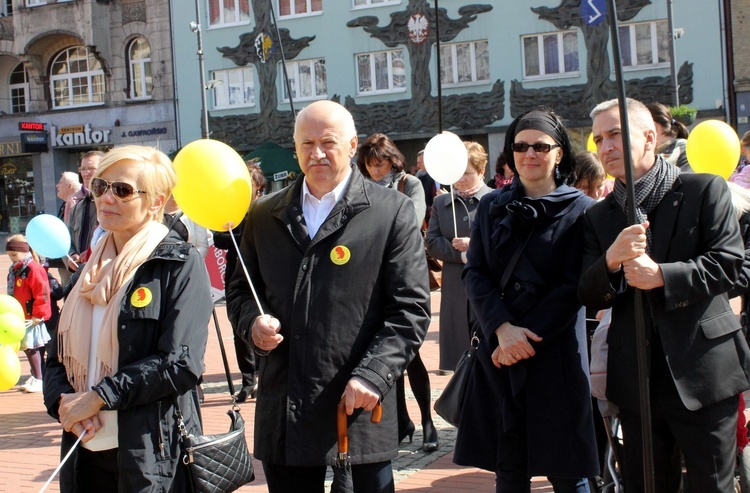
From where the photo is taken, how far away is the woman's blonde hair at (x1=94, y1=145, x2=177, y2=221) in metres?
3.37

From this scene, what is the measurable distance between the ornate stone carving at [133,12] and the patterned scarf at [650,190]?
3402 centimetres

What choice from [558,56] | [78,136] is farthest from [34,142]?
[558,56]

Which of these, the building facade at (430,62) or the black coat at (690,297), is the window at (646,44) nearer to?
the building facade at (430,62)

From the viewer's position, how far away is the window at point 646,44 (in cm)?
2741

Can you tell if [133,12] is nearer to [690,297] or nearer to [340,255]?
[340,255]

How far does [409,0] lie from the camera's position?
30203 millimetres

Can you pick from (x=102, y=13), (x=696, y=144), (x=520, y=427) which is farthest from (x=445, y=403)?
(x=102, y=13)

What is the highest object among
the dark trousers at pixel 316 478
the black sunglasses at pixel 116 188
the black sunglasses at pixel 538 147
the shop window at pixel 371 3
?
the shop window at pixel 371 3

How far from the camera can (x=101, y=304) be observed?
10.8 ft

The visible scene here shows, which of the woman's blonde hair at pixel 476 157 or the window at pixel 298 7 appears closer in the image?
the woman's blonde hair at pixel 476 157

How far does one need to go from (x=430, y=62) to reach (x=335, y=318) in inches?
1083

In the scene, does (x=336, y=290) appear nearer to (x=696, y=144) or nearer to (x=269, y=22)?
(x=696, y=144)

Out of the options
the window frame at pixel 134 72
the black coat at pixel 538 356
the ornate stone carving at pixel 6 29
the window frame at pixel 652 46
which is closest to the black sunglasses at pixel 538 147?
the black coat at pixel 538 356

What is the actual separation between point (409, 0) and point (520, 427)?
2790cm
